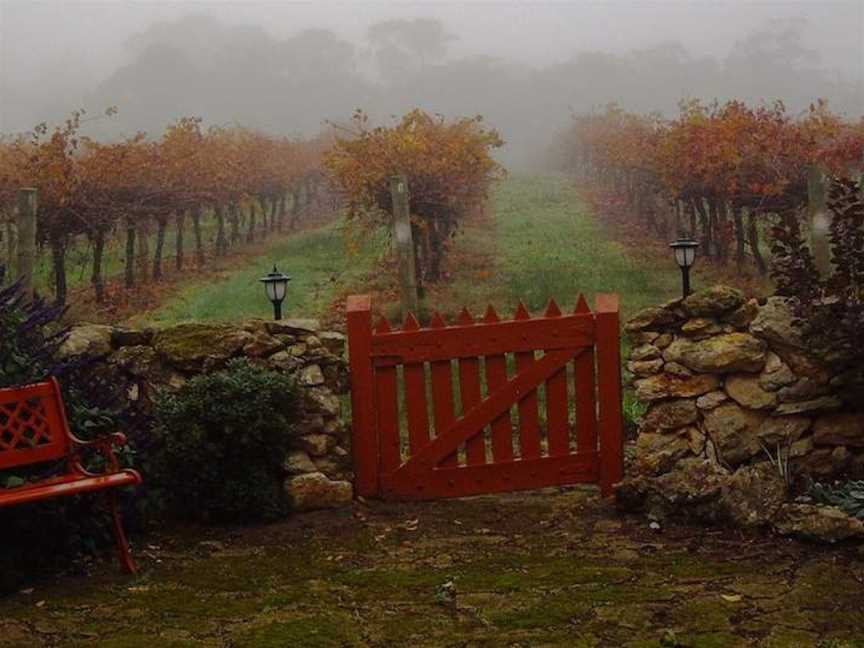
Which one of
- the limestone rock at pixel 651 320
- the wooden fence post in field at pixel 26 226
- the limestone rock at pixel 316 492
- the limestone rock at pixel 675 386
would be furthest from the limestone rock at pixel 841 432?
the wooden fence post in field at pixel 26 226

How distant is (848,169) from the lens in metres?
16.4

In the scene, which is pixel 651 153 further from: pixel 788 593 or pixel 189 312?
pixel 788 593

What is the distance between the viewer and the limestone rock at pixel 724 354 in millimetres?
5762

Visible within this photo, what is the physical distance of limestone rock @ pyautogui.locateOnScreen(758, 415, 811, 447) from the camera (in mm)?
5711

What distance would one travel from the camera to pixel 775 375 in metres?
5.71

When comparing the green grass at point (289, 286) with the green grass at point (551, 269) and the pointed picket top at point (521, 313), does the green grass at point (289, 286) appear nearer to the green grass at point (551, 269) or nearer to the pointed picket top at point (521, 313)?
the green grass at point (551, 269)

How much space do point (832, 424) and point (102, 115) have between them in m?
15.5

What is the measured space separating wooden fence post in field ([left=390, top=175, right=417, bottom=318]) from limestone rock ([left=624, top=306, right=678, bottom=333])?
208 inches

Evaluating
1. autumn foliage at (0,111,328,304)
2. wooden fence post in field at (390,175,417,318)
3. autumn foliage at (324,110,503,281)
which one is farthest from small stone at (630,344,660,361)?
autumn foliage at (0,111,328,304)

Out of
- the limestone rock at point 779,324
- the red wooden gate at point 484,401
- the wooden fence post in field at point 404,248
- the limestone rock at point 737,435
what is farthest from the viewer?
the wooden fence post in field at point 404,248

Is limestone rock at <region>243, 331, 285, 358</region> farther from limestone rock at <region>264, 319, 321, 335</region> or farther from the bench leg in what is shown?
the bench leg

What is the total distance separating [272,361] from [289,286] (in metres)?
11.4

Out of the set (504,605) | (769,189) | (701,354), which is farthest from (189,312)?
(504,605)

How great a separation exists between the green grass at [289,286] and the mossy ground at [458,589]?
8109 mm
